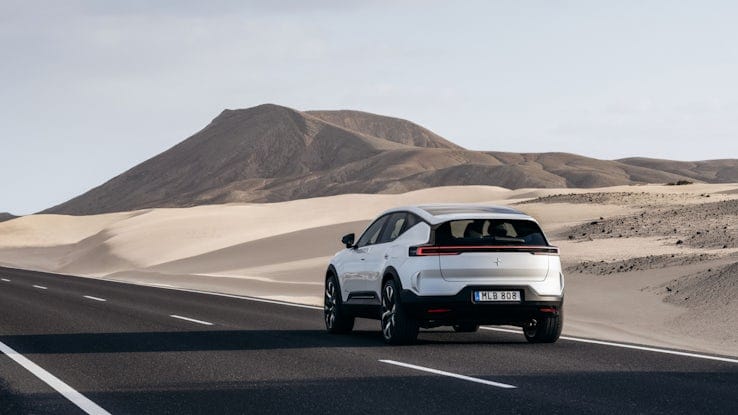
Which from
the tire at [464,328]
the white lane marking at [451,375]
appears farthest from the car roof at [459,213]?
the tire at [464,328]

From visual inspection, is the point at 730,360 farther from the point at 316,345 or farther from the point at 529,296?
the point at 316,345

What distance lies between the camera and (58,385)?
1056cm

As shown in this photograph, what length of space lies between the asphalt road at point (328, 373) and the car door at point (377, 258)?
775mm

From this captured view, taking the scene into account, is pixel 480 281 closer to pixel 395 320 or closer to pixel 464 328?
pixel 395 320

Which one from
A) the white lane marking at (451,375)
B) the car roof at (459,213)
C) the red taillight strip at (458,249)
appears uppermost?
the car roof at (459,213)

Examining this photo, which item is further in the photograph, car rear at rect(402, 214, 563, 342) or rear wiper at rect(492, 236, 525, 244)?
rear wiper at rect(492, 236, 525, 244)

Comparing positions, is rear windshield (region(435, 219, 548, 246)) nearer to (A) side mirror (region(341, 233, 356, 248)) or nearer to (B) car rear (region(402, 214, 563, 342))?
(B) car rear (region(402, 214, 563, 342))

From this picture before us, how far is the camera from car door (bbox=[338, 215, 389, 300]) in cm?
1519

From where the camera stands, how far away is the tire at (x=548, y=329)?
561 inches

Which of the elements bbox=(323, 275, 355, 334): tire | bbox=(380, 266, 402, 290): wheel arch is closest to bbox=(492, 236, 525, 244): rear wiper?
bbox=(380, 266, 402, 290): wheel arch

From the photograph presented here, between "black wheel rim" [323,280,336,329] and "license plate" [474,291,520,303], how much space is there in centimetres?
318

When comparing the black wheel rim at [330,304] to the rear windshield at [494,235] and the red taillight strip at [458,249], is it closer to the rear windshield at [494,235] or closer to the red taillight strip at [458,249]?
the rear windshield at [494,235]

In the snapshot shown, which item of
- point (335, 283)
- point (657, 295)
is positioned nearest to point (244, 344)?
point (335, 283)

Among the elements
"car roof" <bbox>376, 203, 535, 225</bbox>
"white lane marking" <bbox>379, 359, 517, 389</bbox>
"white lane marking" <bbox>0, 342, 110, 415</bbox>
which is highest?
"car roof" <bbox>376, 203, 535, 225</bbox>
